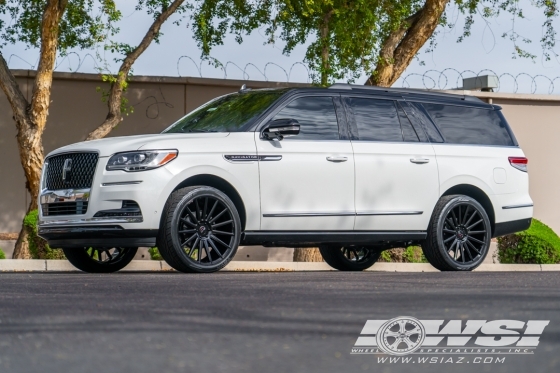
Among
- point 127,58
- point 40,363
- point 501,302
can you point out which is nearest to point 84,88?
point 127,58

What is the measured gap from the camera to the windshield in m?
10.7

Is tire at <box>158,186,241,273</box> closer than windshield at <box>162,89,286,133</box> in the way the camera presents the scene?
Yes

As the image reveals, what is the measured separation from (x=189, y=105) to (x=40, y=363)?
51.5 ft

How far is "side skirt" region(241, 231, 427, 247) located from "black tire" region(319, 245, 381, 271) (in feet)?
4.11

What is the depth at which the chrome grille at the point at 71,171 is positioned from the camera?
10.1 metres

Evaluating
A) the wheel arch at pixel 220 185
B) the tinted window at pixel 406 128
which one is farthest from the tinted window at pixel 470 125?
the wheel arch at pixel 220 185

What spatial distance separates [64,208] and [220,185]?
1.55 meters

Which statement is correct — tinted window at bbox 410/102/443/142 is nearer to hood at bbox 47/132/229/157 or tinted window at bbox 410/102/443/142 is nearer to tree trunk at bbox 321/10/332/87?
hood at bbox 47/132/229/157

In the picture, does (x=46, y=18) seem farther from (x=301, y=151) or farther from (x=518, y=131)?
(x=518, y=131)

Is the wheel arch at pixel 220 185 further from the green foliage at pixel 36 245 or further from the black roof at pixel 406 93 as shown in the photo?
the green foliage at pixel 36 245

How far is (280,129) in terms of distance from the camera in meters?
10.4

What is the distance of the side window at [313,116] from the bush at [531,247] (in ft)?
23.0

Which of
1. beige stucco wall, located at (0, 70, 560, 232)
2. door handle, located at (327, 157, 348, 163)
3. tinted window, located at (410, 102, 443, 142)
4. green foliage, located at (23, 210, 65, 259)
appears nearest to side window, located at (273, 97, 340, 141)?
door handle, located at (327, 157, 348, 163)

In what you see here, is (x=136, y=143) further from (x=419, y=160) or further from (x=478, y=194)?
(x=478, y=194)
